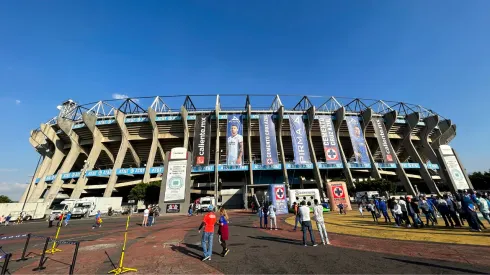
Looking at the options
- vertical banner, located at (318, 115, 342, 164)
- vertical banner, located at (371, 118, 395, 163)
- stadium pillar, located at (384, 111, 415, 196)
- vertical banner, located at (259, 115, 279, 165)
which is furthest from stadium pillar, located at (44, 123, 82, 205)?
stadium pillar, located at (384, 111, 415, 196)

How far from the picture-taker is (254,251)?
8359 millimetres

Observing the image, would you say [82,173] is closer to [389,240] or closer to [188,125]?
[188,125]

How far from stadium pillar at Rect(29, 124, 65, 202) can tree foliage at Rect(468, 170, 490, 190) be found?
395 ft

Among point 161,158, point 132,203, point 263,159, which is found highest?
point 161,158

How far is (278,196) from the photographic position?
Result: 2553cm

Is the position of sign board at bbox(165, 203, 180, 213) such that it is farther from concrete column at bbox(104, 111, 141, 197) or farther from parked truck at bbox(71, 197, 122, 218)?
concrete column at bbox(104, 111, 141, 197)

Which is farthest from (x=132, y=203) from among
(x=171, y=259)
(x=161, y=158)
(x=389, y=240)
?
(x=389, y=240)

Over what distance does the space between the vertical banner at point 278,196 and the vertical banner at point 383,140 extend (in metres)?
36.1

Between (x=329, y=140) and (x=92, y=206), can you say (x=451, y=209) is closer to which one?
(x=329, y=140)

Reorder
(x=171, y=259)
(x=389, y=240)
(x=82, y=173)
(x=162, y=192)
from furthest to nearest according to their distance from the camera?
1. (x=82, y=173)
2. (x=162, y=192)
3. (x=389, y=240)
4. (x=171, y=259)

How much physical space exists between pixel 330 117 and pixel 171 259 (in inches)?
2019

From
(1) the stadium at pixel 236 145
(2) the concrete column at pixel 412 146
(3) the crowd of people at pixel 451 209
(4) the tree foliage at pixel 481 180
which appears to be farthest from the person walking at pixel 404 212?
(4) the tree foliage at pixel 481 180

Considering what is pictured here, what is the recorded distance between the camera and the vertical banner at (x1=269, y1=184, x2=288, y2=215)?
25125 mm

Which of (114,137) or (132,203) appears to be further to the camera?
(114,137)
